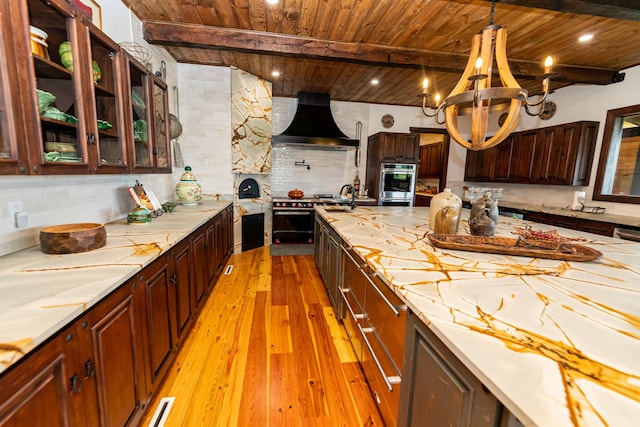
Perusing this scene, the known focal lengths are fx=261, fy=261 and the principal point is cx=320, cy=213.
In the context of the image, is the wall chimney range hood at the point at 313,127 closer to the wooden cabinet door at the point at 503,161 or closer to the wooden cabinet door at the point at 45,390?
the wooden cabinet door at the point at 503,161

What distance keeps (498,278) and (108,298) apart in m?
1.57

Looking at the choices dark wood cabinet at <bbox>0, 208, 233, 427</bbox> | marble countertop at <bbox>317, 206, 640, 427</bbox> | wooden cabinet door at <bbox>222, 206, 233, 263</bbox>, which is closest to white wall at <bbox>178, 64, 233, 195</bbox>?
wooden cabinet door at <bbox>222, 206, 233, 263</bbox>

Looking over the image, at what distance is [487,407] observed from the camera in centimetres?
62

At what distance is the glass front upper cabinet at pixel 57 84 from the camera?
3.72 ft

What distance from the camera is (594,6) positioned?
206cm

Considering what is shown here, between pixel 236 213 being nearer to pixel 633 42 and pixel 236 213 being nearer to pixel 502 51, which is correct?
pixel 502 51

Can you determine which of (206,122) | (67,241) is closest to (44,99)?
(67,241)

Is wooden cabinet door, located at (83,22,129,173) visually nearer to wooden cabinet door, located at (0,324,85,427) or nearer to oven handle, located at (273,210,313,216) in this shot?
wooden cabinet door, located at (0,324,85,427)

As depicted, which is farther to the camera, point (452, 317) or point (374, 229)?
point (374, 229)

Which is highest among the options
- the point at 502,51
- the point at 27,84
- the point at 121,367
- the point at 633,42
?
the point at 633,42

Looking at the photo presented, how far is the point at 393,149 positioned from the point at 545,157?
7.65ft

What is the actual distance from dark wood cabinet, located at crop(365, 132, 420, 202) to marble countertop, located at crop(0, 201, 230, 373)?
3970mm

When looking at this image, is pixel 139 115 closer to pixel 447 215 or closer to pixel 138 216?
pixel 138 216

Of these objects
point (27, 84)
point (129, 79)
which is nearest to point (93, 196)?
point (129, 79)
